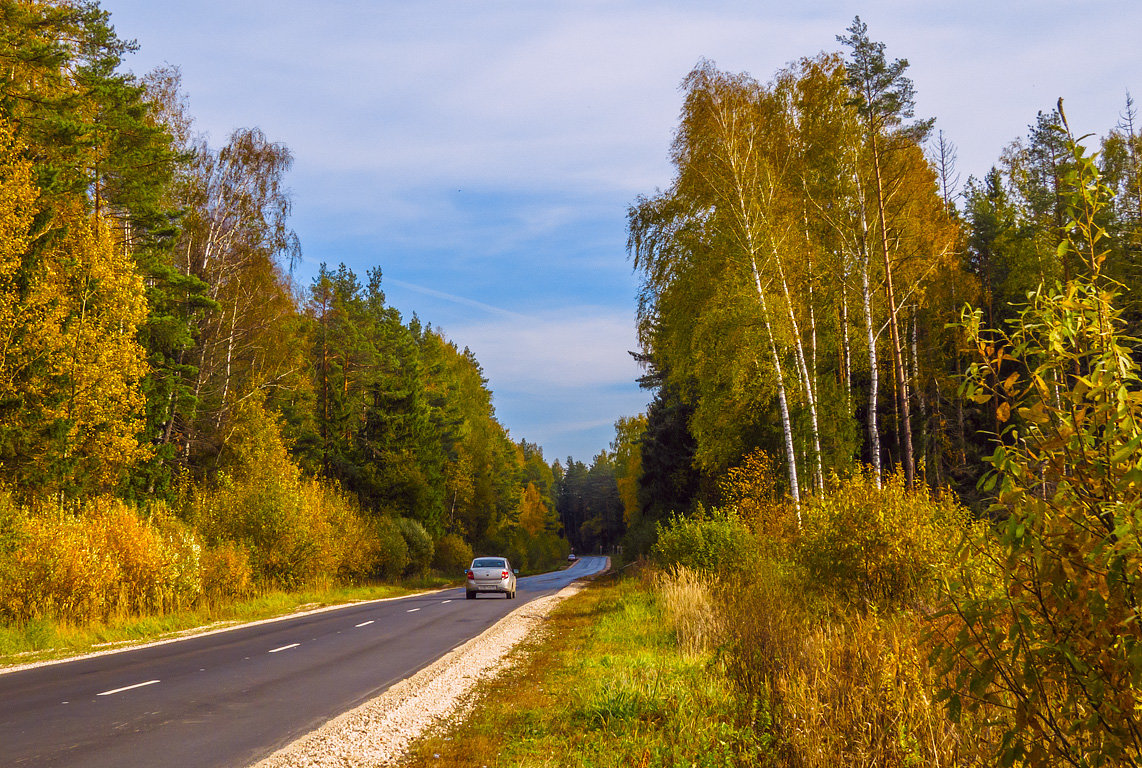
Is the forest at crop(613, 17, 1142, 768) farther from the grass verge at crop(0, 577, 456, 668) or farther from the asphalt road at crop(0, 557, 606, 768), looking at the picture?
the grass verge at crop(0, 577, 456, 668)

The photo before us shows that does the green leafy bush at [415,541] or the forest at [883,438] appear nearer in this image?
the forest at [883,438]

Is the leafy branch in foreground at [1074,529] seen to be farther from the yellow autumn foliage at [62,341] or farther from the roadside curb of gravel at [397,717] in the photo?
the yellow autumn foliage at [62,341]

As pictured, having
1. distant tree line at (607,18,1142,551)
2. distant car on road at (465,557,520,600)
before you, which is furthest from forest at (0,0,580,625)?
distant tree line at (607,18,1142,551)

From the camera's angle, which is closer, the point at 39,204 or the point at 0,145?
the point at 0,145

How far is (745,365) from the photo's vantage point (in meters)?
21.7

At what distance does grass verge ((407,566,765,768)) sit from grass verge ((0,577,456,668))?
10.1 m

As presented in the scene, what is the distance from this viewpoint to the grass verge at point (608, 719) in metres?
6.04

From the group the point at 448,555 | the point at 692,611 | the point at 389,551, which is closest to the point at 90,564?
the point at 692,611

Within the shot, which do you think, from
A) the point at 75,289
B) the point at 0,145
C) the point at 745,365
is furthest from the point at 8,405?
the point at 745,365

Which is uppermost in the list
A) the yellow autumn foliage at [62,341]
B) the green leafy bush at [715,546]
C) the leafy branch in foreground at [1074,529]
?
the yellow autumn foliage at [62,341]

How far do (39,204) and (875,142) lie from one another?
2370 cm

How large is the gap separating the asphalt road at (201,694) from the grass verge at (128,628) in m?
1.29

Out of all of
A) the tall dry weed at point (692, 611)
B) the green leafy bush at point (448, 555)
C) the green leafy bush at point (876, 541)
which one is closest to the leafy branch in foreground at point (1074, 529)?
the green leafy bush at point (876, 541)

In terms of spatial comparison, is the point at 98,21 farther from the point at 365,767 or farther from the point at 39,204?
the point at 365,767
